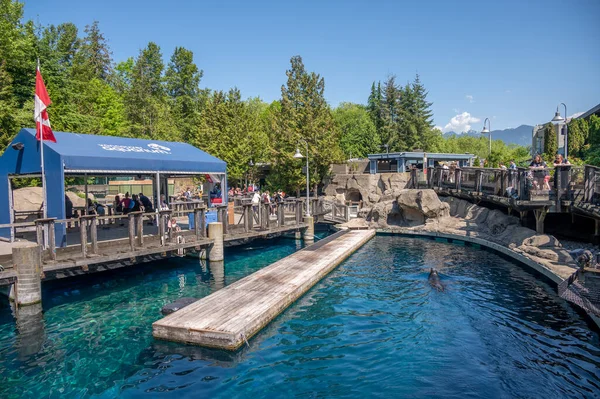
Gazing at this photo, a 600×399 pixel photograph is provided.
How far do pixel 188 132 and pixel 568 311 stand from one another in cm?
4132

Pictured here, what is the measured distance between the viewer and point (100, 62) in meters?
56.2

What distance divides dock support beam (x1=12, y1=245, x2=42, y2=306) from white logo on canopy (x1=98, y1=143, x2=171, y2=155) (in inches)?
201

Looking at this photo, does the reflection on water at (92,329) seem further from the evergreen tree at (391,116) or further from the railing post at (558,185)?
the evergreen tree at (391,116)

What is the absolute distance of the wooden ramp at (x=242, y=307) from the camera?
333 inches

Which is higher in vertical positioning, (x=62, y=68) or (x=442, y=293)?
(x=62, y=68)

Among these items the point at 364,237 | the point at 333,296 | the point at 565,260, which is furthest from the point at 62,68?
the point at 565,260

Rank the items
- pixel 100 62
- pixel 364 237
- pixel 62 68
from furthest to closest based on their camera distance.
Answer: pixel 100 62 → pixel 62 68 → pixel 364 237

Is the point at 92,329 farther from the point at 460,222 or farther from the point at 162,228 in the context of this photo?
the point at 460,222

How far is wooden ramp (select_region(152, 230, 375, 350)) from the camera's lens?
8.46 metres

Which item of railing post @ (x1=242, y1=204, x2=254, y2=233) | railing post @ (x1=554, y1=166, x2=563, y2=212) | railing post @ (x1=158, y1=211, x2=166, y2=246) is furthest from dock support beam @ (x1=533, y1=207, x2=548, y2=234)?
railing post @ (x1=158, y1=211, x2=166, y2=246)

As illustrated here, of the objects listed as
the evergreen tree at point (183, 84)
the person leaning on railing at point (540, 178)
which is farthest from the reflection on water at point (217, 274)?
the evergreen tree at point (183, 84)

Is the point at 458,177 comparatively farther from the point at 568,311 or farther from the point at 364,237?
the point at 568,311

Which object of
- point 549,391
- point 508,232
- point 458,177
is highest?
point 458,177

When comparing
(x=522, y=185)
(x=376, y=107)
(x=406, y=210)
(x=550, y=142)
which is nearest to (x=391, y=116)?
(x=376, y=107)
